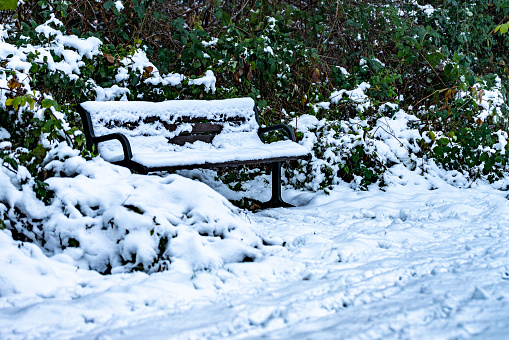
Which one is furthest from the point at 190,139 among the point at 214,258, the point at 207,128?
the point at 214,258

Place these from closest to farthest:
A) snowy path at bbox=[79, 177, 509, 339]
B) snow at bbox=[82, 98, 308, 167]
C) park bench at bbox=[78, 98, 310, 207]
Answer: snowy path at bbox=[79, 177, 509, 339] < park bench at bbox=[78, 98, 310, 207] < snow at bbox=[82, 98, 308, 167]

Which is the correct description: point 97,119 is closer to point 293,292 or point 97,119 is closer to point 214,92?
point 214,92

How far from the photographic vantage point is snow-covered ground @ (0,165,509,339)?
2.22m

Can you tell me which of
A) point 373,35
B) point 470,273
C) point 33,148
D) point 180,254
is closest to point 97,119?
point 33,148

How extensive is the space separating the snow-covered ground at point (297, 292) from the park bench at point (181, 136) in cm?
88

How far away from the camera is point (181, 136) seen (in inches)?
202

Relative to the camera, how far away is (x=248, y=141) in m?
5.42

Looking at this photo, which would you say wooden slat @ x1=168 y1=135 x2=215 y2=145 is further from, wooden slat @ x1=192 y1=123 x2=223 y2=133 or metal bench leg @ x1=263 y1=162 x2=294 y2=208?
metal bench leg @ x1=263 y1=162 x2=294 y2=208

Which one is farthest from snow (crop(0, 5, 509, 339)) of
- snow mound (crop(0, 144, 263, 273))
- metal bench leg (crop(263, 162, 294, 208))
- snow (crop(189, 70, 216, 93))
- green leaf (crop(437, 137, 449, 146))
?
green leaf (crop(437, 137, 449, 146))

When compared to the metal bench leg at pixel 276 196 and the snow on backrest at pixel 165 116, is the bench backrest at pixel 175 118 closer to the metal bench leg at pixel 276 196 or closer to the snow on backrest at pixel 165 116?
the snow on backrest at pixel 165 116

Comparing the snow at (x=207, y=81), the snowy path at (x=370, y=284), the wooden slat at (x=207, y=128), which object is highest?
the snow at (x=207, y=81)

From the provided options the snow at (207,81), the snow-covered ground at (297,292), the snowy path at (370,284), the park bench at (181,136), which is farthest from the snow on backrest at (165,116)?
the snow-covered ground at (297,292)

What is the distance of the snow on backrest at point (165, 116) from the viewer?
4.67 metres

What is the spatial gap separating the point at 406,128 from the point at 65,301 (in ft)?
16.0
